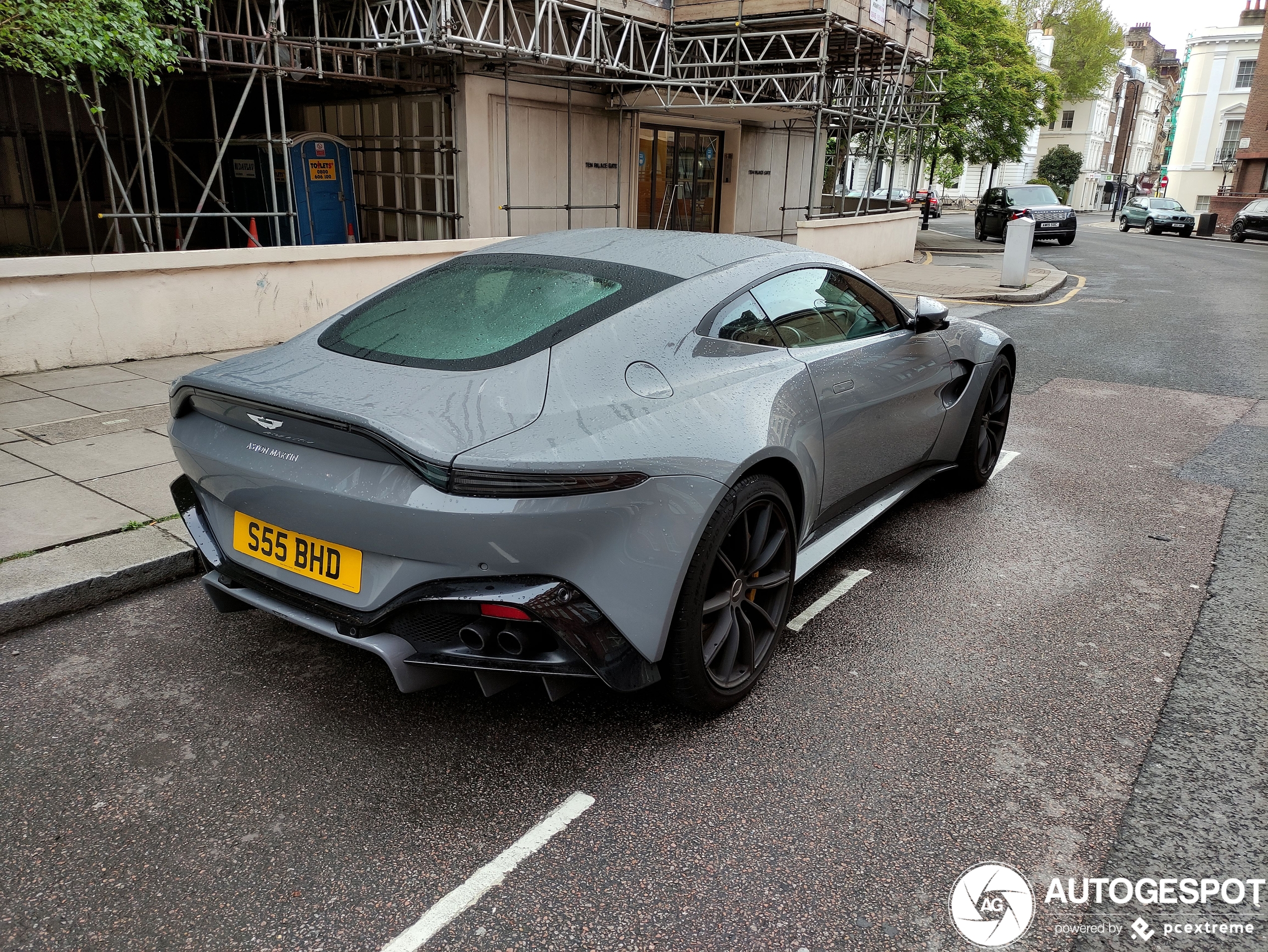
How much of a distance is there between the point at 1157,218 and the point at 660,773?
43.1 metres

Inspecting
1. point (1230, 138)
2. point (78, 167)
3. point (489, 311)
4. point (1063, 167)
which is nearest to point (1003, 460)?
point (489, 311)

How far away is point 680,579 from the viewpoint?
2.81 meters

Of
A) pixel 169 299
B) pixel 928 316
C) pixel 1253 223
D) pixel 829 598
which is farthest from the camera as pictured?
pixel 1253 223

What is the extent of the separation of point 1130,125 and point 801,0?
88.4m

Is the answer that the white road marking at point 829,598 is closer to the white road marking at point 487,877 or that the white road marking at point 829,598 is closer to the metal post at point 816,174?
the white road marking at point 487,877

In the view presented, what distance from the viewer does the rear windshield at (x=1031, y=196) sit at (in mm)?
27703

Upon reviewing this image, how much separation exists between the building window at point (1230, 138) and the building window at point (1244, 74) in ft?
6.63

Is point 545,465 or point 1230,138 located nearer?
point 545,465

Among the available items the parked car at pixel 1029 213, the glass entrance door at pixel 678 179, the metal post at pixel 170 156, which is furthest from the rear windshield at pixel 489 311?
the parked car at pixel 1029 213

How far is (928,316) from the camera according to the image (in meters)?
4.43

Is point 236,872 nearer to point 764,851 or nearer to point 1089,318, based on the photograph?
point 764,851

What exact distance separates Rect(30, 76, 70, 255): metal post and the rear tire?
33.3ft

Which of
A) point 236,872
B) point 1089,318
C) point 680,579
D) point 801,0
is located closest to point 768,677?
point 680,579

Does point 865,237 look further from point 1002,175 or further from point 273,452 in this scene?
point 1002,175
